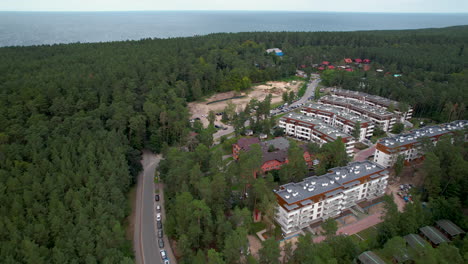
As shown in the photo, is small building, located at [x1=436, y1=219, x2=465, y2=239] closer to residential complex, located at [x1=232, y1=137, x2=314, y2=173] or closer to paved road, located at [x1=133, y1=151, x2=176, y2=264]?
residential complex, located at [x1=232, y1=137, x2=314, y2=173]

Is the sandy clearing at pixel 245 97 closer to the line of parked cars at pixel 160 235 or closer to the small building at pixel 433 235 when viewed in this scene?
the line of parked cars at pixel 160 235

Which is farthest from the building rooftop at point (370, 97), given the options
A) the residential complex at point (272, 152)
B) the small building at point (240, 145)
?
the small building at point (240, 145)

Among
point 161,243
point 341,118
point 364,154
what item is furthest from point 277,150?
point 161,243

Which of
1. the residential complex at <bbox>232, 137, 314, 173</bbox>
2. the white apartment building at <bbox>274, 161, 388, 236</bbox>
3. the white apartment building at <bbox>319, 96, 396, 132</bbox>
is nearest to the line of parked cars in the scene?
the white apartment building at <bbox>274, 161, 388, 236</bbox>

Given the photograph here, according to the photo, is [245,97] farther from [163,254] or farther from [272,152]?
[163,254]

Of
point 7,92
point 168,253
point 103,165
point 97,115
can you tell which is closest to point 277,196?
point 168,253

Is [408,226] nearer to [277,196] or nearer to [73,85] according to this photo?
[277,196]
